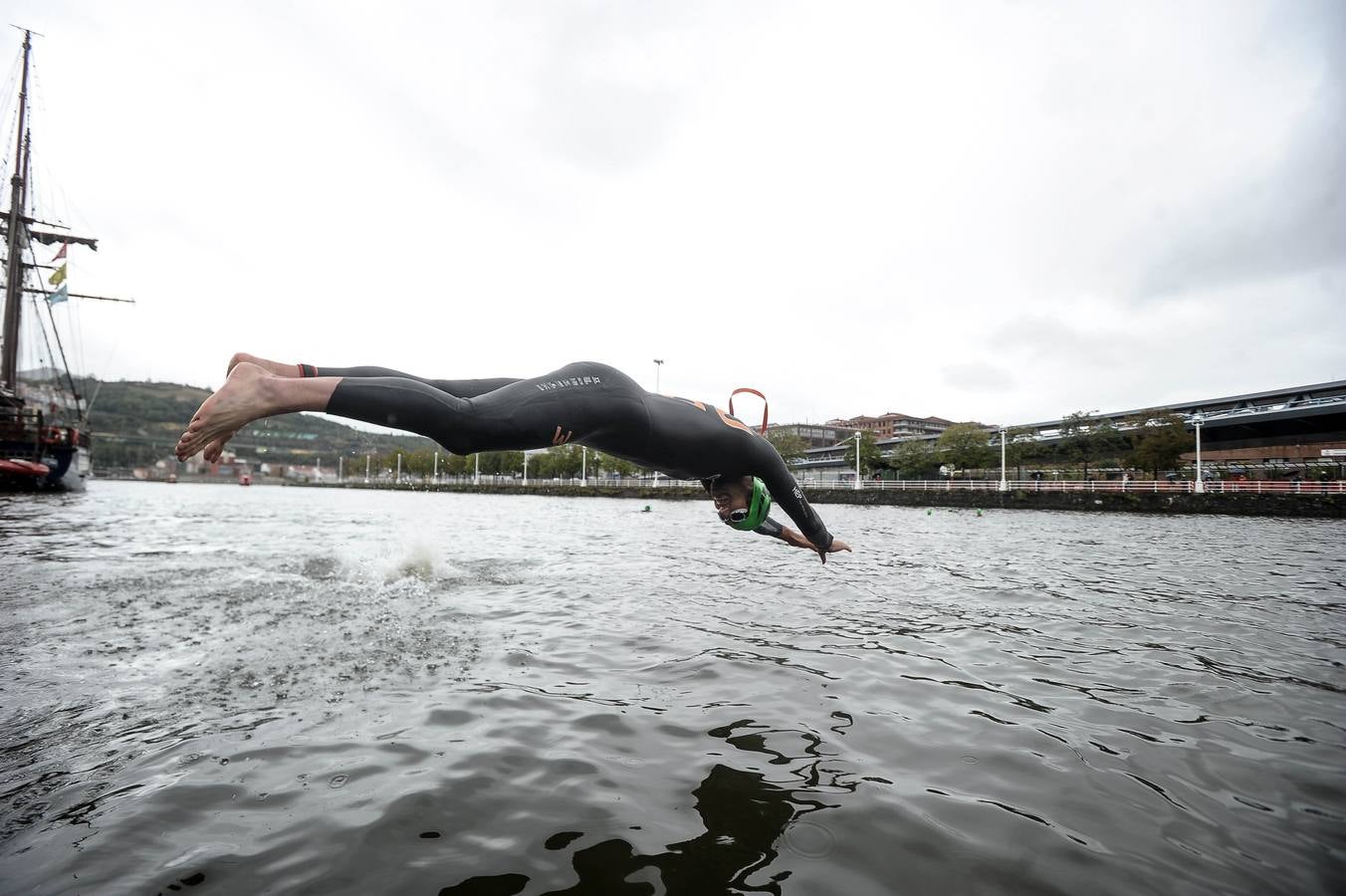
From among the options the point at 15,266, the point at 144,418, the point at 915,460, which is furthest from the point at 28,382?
the point at 915,460

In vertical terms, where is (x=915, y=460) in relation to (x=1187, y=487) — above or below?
above

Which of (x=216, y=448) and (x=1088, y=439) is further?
(x=1088, y=439)

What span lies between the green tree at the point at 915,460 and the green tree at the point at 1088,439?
46.3 ft

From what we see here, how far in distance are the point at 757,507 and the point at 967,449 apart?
7382 centimetres

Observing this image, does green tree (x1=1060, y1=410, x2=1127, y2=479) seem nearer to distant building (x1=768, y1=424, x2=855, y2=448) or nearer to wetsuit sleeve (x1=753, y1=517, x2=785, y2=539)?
wetsuit sleeve (x1=753, y1=517, x2=785, y2=539)

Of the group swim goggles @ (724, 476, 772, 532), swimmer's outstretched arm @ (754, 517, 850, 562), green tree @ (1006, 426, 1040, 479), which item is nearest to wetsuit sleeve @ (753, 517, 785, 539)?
swimmer's outstretched arm @ (754, 517, 850, 562)

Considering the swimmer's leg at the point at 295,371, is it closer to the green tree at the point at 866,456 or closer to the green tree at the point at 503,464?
the green tree at the point at 866,456

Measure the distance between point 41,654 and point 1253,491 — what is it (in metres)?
55.9

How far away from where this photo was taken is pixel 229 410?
11.8 ft

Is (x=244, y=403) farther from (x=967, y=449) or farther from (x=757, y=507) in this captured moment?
(x=967, y=449)

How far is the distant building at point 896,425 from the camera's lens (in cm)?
16912

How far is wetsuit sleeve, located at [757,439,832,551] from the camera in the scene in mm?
5730

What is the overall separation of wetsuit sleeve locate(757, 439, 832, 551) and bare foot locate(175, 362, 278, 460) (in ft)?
12.7

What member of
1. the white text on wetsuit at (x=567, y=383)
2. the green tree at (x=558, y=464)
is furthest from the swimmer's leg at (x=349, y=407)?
the green tree at (x=558, y=464)
